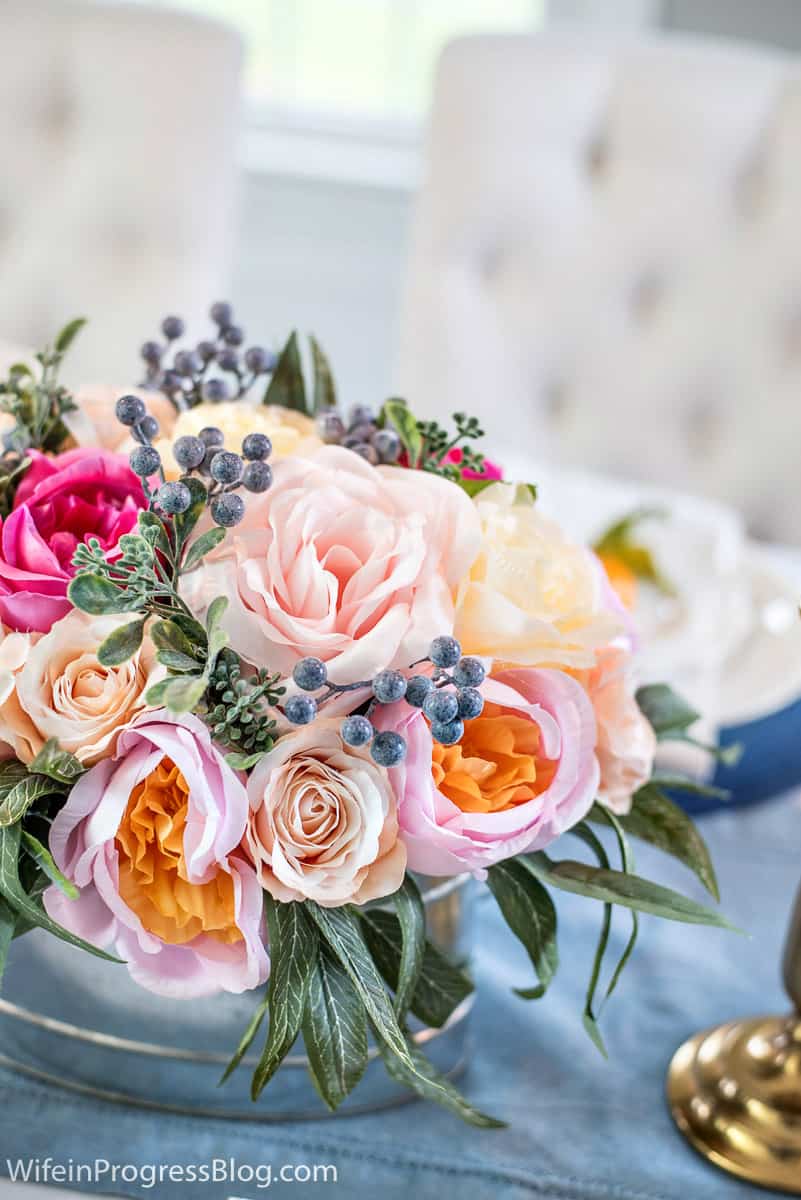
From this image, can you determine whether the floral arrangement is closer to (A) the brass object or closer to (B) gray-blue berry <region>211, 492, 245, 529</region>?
(B) gray-blue berry <region>211, 492, 245, 529</region>

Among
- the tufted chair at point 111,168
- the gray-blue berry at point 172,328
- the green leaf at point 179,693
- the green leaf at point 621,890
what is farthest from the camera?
the tufted chair at point 111,168

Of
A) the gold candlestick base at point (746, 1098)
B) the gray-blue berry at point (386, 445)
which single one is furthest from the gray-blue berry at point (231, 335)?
the gold candlestick base at point (746, 1098)

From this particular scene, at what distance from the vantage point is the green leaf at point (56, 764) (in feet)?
1.37

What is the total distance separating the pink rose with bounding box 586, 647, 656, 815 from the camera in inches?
19.9

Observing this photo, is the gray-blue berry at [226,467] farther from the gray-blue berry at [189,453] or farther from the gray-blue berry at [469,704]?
the gray-blue berry at [469,704]

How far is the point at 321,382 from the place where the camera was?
2.05 ft

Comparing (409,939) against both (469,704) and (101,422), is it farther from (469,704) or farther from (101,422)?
(101,422)

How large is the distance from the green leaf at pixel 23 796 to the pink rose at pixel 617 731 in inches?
8.7

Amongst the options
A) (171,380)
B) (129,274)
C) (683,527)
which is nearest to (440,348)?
(129,274)

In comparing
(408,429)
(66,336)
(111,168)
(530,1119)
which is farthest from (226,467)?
(111,168)

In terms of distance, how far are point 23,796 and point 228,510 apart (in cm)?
13

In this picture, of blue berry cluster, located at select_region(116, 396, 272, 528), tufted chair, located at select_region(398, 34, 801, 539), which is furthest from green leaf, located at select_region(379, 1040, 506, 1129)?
tufted chair, located at select_region(398, 34, 801, 539)

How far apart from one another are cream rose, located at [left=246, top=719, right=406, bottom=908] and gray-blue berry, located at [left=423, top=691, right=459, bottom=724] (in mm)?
46

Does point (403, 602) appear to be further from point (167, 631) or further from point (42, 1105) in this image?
point (42, 1105)
